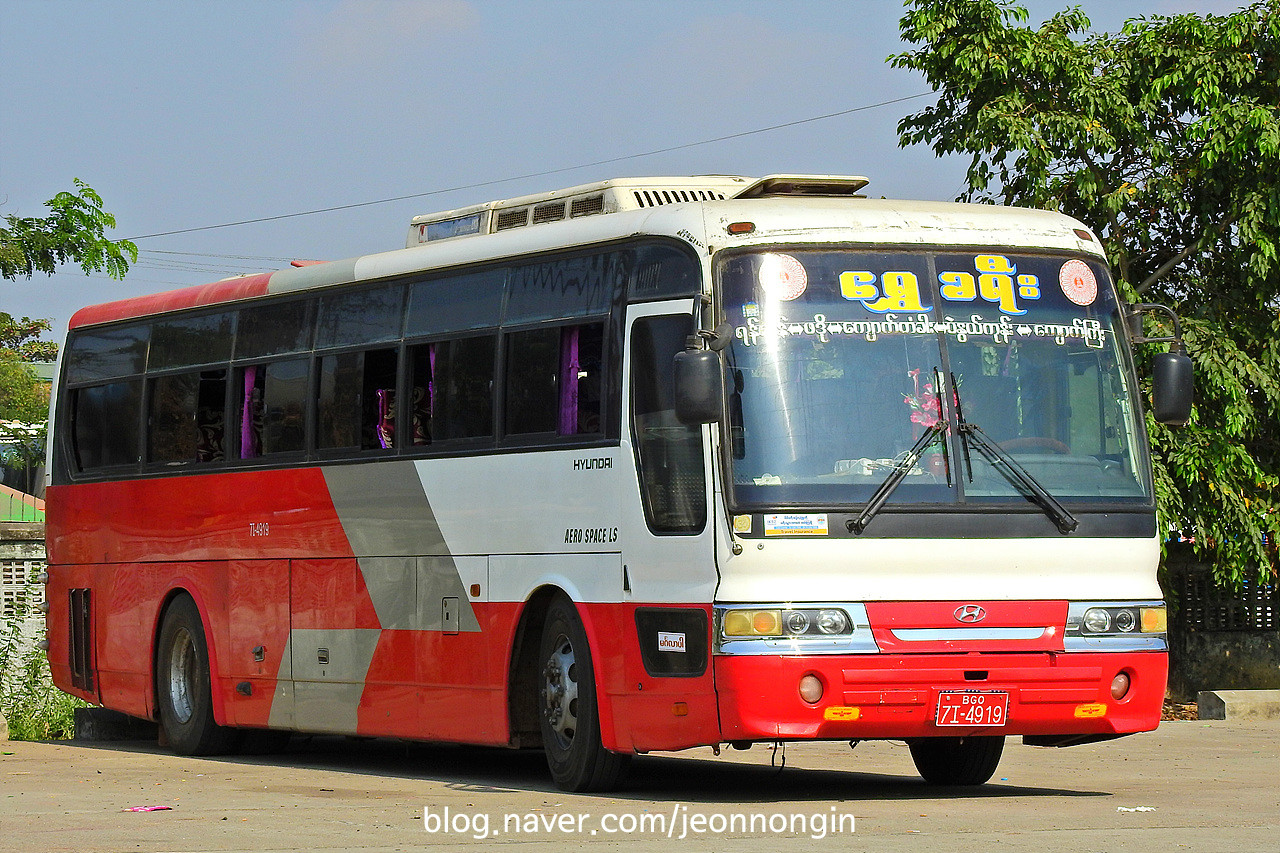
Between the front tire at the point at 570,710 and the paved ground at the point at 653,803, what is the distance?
0.65 feet

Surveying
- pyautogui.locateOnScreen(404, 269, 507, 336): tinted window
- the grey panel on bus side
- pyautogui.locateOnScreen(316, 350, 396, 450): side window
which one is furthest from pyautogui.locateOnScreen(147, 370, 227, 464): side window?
pyautogui.locateOnScreen(404, 269, 507, 336): tinted window

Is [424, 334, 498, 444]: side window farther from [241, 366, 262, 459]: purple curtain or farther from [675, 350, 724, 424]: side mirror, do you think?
[675, 350, 724, 424]: side mirror

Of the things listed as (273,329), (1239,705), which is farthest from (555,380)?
(1239,705)

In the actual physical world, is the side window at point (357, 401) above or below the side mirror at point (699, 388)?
above

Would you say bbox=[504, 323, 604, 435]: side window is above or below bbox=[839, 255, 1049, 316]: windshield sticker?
below

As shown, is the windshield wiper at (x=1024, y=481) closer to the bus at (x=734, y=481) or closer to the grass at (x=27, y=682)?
the bus at (x=734, y=481)

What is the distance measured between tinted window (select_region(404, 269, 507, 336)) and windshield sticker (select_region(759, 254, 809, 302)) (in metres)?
2.35

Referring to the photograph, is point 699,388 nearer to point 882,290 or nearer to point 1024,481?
point 882,290

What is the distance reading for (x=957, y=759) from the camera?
43.2 feet

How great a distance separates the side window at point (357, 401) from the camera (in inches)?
559

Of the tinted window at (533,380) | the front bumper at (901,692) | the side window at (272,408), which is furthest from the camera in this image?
the side window at (272,408)

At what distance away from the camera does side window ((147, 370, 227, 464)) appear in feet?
53.1

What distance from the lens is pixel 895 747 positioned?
1719 cm

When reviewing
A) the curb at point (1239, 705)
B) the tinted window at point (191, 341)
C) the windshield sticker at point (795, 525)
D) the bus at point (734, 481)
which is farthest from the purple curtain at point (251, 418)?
the curb at point (1239, 705)
